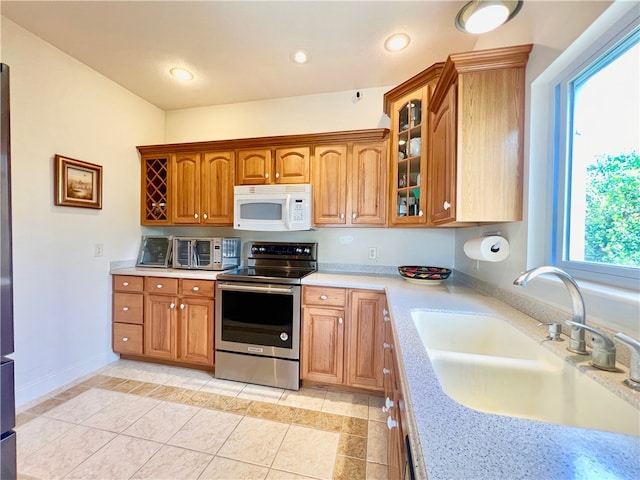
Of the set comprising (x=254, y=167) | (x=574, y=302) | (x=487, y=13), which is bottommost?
(x=574, y=302)

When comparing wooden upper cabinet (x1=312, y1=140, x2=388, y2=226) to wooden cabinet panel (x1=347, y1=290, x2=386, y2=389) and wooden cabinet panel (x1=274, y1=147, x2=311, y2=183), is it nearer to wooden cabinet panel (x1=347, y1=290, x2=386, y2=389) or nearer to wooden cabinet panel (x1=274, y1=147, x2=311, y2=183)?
wooden cabinet panel (x1=274, y1=147, x2=311, y2=183)

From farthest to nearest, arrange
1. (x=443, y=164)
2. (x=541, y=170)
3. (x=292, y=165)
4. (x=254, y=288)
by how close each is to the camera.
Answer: (x=292, y=165) < (x=254, y=288) < (x=443, y=164) < (x=541, y=170)

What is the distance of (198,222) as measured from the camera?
264cm

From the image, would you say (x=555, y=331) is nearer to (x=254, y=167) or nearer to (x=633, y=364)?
(x=633, y=364)

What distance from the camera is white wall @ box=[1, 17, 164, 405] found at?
71.6 inches

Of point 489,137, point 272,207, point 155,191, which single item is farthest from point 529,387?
point 155,191

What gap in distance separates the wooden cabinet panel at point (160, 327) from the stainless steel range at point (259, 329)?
460 mm

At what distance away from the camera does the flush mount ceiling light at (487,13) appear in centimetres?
130

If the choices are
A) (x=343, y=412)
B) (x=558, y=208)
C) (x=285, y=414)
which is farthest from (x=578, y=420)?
(x=285, y=414)

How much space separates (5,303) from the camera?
3.05ft

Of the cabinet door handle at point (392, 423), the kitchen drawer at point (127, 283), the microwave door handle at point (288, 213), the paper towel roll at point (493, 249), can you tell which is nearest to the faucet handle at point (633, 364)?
the cabinet door handle at point (392, 423)

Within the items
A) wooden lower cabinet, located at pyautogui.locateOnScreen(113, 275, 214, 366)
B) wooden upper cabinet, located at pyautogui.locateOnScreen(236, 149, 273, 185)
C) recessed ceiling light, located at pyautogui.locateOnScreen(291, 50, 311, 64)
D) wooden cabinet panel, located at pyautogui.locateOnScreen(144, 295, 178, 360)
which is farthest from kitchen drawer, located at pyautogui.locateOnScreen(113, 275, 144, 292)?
recessed ceiling light, located at pyautogui.locateOnScreen(291, 50, 311, 64)

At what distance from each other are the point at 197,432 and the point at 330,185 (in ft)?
6.67

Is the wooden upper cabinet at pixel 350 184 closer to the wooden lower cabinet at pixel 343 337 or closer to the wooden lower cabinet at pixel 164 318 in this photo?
the wooden lower cabinet at pixel 343 337
